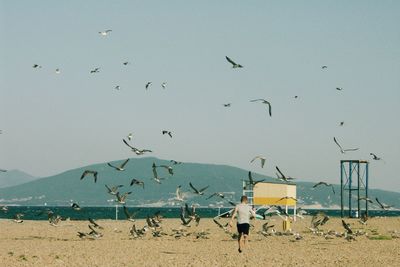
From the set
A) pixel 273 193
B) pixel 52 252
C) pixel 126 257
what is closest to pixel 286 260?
pixel 126 257

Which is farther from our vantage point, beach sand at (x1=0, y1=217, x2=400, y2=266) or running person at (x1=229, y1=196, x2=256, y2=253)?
running person at (x1=229, y1=196, x2=256, y2=253)

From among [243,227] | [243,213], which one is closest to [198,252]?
[243,227]

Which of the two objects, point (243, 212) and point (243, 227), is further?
point (243, 227)

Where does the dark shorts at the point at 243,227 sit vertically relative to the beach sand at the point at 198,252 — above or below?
above

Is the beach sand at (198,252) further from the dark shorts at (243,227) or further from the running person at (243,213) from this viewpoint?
the running person at (243,213)

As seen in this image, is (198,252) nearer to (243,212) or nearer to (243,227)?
(243,227)

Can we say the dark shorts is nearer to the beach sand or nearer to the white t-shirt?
the white t-shirt

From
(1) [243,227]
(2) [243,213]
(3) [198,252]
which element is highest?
(2) [243,213]

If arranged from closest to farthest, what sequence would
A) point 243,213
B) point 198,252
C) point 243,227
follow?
point 243,213, point 243,227, point 198,252

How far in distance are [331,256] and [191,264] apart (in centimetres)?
687

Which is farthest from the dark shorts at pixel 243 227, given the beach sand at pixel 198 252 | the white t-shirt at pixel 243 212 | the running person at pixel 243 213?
the beach sand at pixel 198 252

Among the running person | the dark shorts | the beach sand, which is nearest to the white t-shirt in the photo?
the running person

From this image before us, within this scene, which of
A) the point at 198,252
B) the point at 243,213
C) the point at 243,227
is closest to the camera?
the point at 243,213

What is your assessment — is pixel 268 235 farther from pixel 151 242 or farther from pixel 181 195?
pixel 181 195
